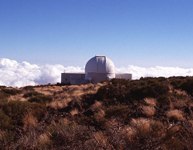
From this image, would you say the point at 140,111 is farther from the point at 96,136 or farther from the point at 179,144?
the point at 179,144

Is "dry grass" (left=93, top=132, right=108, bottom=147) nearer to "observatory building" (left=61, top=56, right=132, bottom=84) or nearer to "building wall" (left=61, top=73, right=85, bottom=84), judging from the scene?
"observatory building" (left=61, top=56, right=132, bottom=84)

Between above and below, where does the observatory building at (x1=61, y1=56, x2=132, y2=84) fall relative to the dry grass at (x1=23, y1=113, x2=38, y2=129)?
above

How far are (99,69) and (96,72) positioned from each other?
66 cm

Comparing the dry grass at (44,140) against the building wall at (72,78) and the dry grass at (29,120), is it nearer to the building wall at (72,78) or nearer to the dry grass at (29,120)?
the dry grass at (29,120)

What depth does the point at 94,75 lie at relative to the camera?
50594 mm

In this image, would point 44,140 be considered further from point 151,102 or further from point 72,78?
point 72,78

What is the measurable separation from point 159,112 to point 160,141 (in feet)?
19.8

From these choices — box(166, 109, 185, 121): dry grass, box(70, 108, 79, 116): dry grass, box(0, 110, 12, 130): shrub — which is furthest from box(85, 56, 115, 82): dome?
box(0, 110, 12, 130): shrub

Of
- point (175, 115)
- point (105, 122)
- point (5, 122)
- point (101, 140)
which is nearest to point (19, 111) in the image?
point (5, 122)

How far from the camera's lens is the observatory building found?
5059 centimetres

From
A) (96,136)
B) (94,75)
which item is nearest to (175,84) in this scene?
(96,136)

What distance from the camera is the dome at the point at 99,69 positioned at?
50625mm

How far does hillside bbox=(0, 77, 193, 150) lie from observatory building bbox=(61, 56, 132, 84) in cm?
2897

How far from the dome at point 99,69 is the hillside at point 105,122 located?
2901 cm
